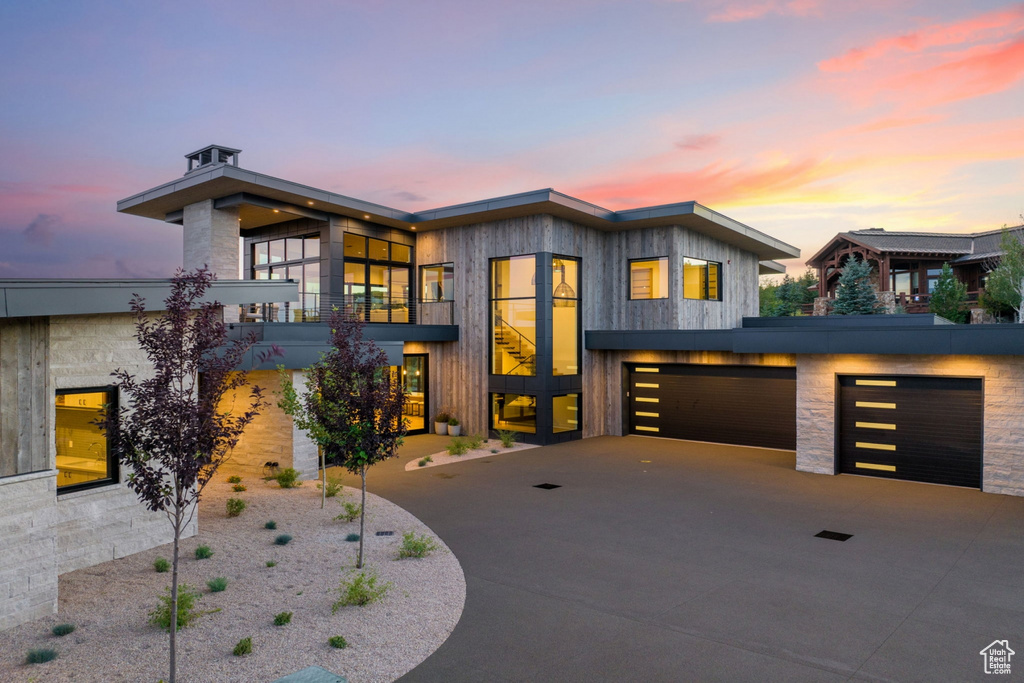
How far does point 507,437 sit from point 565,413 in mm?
2406

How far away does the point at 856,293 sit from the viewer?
36.2m

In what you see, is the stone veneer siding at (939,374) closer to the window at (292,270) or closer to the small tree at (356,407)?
the small tree at (356,407)

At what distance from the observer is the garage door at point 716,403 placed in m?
17.5

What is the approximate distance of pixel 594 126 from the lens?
21672mm

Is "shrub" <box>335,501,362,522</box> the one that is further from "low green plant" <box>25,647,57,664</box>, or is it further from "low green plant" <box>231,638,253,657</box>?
"low green plant" <box>25,647,57,664</box>

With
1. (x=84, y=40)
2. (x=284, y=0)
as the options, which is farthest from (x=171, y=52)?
(x=284, y=0)

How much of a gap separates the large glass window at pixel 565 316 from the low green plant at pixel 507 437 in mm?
2477

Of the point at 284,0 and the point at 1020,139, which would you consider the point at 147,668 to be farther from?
the point at 1020,139

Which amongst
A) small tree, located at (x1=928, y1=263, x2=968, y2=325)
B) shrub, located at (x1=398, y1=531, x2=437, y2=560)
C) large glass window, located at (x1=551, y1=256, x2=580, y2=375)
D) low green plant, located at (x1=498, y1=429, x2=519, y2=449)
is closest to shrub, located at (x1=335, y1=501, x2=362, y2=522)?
shrub, located at (x1=398, y1=531, x2=437, y2=560)

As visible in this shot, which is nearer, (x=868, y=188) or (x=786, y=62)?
(x=786, y=62)

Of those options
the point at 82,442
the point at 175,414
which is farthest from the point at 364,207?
the point at 175,414

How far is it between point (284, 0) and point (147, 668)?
1781 cm

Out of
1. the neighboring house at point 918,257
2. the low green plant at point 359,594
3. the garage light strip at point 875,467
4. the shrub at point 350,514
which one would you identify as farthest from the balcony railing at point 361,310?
the neighboring house at point 918,257

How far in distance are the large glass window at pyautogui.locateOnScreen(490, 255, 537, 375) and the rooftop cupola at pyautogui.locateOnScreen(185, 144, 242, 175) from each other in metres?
9.58
